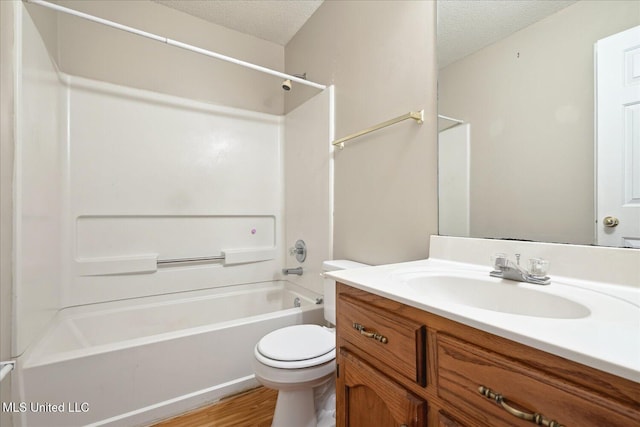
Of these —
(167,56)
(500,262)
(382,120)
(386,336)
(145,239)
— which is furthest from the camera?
(167,56)

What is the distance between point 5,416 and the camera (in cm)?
106

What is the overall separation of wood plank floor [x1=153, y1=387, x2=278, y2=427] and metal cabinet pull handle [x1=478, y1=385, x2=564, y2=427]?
1.24 m

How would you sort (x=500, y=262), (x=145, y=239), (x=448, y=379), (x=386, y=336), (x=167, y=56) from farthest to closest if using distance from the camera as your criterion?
(x=167, y=56) < (x=145, y=239) < (x=500, y=262) < (x=386, y=336) < (x=448, y=379)

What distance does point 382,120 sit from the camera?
5.01 feet

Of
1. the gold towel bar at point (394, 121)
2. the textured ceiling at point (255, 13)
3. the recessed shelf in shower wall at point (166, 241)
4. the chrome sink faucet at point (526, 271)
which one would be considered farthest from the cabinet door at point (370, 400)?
the textured ceiling at point (255, 13)

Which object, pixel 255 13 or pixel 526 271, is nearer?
pixel 526 271

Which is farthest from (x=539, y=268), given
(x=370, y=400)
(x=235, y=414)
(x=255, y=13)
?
(x=255, y=13)

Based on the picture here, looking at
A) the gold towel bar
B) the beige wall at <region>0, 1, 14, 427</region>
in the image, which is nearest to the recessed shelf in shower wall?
the beige wall at <region>0, 1, 14, 427</region>

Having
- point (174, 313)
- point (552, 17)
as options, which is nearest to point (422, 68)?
point (552, 17)

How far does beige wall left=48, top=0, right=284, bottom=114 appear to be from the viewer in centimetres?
184

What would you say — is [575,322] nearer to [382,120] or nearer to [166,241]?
[382,120]

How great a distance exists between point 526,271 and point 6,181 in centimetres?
191

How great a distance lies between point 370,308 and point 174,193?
1.82 meters

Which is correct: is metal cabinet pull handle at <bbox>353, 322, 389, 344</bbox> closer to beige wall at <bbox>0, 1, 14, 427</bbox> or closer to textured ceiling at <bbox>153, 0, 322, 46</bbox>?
beige wall at <bbox>0, 1, 14, 427</bbox>
